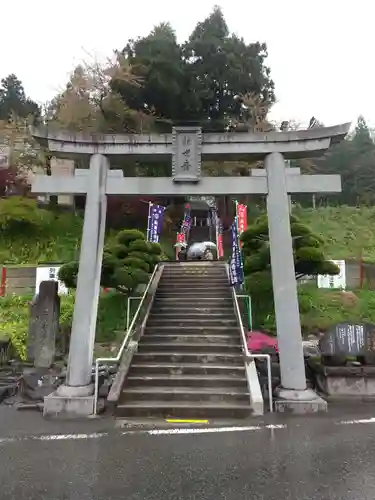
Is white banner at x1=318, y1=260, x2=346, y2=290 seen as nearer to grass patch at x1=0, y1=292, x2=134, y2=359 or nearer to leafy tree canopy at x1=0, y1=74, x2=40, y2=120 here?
grass patch at x1=0, y1=292, x2=134, y2=359

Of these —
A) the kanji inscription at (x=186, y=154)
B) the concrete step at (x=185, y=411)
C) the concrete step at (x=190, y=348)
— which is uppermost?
the kanji inscription at (x=186, y=154)

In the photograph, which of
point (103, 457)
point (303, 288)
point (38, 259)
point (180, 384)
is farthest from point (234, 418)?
point (38, 259)

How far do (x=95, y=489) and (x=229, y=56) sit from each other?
3070 cm

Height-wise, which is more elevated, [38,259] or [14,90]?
[14,90]

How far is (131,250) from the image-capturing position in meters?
13.3

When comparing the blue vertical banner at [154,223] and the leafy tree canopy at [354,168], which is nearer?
the blue vertical banner at [154,223]

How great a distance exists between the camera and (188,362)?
8.82m

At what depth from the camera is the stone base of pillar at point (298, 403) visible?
7184 mm

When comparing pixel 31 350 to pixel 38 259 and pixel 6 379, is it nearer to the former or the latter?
pixel 6 379

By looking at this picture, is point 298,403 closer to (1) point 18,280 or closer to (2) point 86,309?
(2) point 86,309

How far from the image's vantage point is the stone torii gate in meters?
7.88

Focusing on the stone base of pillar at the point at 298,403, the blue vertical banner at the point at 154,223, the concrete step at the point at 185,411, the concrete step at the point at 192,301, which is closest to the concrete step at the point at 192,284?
the concrete step at the point at 192,301

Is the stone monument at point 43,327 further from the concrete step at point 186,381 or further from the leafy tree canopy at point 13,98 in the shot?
the leafy tree canopy at point 13,98

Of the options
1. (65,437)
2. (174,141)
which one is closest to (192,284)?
(174,141)
